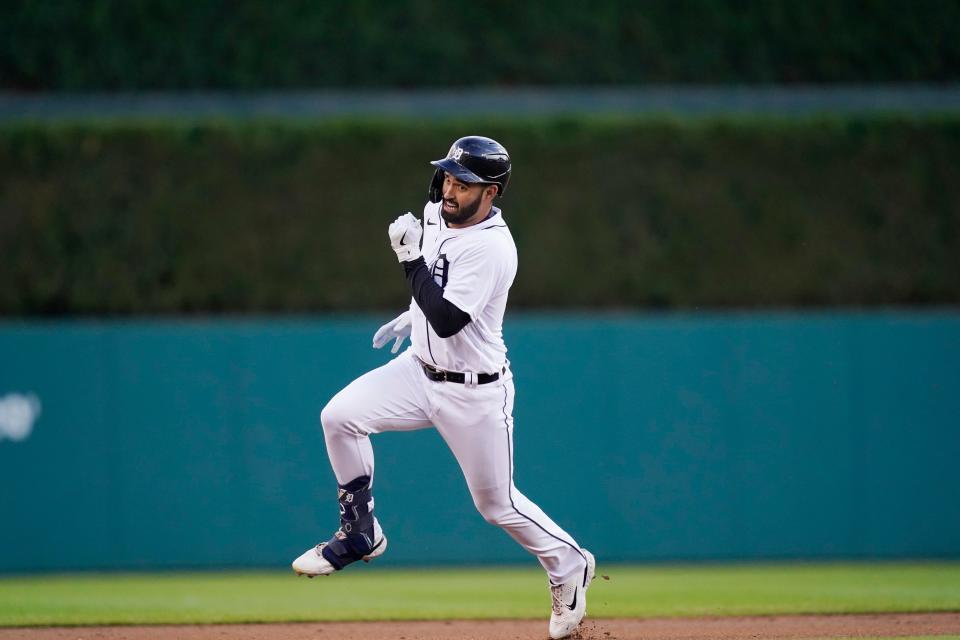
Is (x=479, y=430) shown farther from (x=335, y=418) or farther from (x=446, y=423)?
(x=335, y=418)

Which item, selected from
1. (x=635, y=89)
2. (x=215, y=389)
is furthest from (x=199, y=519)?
(x=635, y=89)

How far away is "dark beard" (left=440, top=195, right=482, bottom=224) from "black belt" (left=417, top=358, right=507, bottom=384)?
2.12 feet

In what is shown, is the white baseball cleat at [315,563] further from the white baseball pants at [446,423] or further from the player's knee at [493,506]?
the player's knee at [493,506]

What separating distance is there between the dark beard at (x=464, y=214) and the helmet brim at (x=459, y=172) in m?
0.11

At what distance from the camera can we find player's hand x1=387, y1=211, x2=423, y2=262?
4.98 meters

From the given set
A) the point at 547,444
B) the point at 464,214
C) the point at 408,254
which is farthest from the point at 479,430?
the point at 547,444

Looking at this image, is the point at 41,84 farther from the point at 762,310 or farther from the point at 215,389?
the point at 762,310

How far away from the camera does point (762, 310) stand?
1140cm

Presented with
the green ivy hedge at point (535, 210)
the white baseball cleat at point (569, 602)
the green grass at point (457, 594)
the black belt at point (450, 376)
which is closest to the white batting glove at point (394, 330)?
the black belt at point (450, 376)

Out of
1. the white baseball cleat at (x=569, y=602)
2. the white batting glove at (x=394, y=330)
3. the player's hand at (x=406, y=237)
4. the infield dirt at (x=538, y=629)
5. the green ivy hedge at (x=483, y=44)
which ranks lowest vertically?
the infield dirt at (x=538, y=629)

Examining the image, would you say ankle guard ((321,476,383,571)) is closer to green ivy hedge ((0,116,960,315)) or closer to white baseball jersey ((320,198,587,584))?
white baseball jersey ((320,198,587,584))

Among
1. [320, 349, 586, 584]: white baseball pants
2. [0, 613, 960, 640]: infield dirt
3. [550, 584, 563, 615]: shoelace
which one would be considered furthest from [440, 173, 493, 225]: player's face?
[0, 613, 960, 640]: infield dirt

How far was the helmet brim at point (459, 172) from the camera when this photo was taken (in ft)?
16.9

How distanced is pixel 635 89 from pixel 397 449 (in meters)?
5.27
